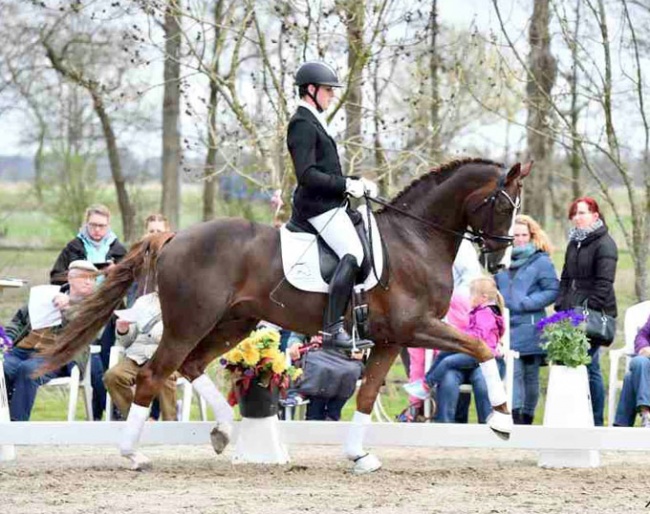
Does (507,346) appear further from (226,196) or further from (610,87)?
(226,196)

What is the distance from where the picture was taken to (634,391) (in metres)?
8.38

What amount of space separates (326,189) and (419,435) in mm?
1622

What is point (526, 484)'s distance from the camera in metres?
6.72

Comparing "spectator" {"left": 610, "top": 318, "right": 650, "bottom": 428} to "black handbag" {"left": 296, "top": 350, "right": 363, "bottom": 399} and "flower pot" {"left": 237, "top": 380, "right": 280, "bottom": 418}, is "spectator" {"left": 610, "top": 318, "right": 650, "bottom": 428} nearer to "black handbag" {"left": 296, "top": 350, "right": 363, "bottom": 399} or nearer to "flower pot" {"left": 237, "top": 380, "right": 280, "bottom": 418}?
"black handbag" {"left": 296, "top": 350, "right": 363, "bottom": 399}

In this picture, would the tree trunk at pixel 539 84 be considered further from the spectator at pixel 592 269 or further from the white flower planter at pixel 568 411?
the white flower planter at pixel 568 411

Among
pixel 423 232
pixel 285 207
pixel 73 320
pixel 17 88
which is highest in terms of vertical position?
pixel 17 88

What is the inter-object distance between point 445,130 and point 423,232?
8960 millimetres

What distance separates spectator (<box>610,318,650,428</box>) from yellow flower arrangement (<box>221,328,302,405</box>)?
243 centimetres

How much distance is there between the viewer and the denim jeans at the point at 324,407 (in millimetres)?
8922

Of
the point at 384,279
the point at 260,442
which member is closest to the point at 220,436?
the point at 260,442

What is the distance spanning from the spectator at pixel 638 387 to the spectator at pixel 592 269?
34 cm

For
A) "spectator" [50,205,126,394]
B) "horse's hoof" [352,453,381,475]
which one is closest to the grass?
"spectator" [50,205,126,394]

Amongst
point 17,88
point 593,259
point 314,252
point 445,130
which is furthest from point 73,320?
point 17,88

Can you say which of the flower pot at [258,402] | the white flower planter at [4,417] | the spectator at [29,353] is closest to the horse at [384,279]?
the flower pot at [258,402]
